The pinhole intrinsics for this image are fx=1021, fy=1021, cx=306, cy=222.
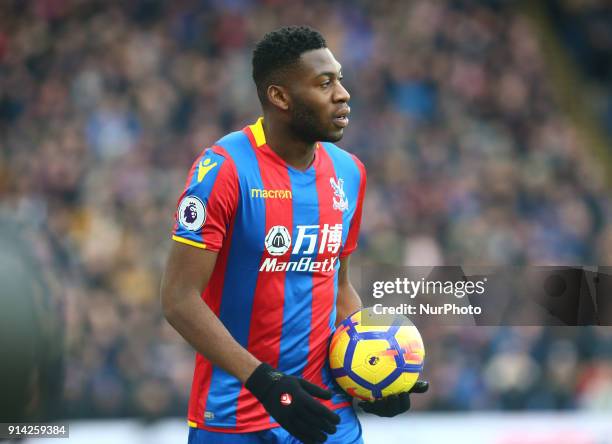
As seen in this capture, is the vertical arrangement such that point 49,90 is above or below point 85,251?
above

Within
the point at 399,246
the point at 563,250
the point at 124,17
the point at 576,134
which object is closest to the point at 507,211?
the point at 563,250

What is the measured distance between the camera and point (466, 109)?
13.6 m

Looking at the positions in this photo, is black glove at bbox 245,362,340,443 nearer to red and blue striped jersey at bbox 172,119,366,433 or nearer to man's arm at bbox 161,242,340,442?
man's arm at bbox 161,242,340,442

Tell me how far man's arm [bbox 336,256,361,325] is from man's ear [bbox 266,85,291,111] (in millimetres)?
757

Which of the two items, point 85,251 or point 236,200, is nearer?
point 236,200

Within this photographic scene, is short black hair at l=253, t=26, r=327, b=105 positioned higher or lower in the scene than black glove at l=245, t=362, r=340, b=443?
higher

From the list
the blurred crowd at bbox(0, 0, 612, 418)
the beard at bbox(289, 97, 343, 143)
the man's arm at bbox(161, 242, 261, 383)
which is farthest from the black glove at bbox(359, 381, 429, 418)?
the blurred crowd at bbox(0, 0, 612, 418)

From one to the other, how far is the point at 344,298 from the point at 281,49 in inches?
43.8

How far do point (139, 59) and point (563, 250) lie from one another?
19.1 feet

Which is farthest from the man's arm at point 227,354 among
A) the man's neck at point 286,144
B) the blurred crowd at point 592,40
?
the blurred crowd at point 592,40

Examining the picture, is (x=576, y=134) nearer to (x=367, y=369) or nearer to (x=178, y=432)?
(x=178, y=432)

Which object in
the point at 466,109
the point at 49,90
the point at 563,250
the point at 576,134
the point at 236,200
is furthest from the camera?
the point at 576,134

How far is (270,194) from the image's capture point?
152 inches

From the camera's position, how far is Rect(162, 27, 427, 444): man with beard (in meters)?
3.69
